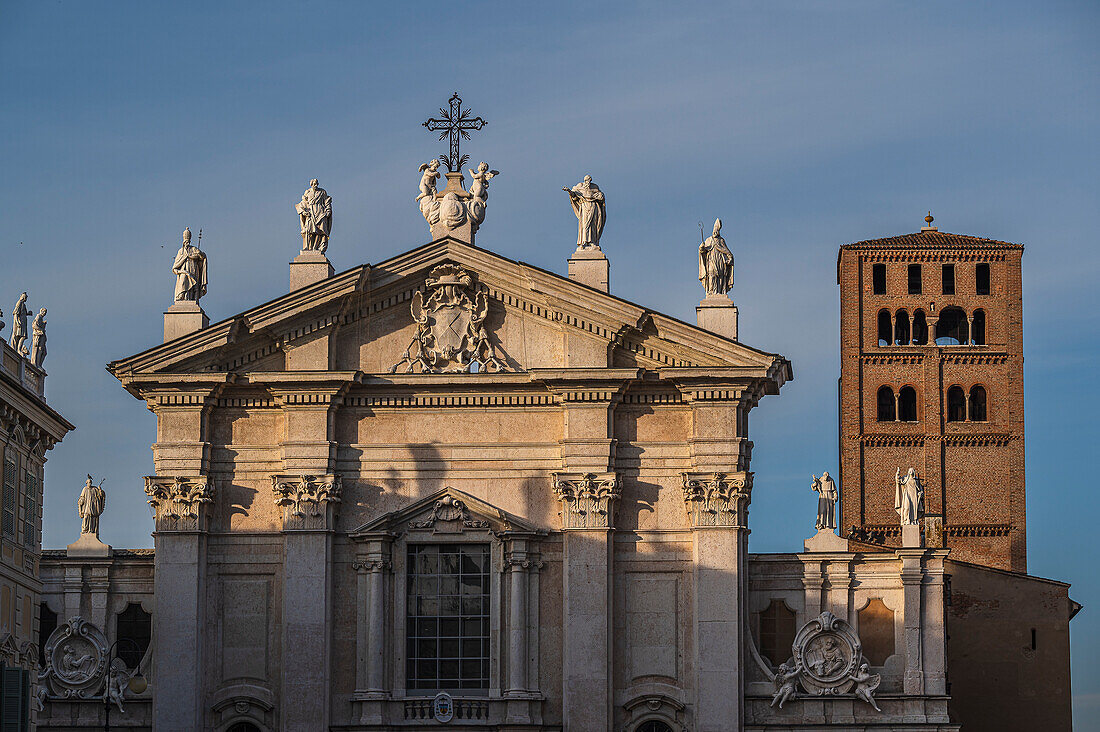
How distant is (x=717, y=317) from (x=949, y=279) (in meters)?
36.4

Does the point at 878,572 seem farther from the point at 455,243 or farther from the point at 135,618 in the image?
the point at 135,618

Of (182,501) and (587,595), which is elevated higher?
(182,501)

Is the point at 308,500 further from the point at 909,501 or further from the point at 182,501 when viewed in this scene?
the point at 909,501

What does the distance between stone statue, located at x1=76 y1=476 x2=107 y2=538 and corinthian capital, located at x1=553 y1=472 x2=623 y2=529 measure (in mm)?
8703

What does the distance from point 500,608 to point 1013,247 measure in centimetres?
3983

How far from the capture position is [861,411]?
221 ft

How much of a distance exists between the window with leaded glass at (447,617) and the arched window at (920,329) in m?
37.9

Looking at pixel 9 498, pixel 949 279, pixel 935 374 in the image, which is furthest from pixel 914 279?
pixel 9 498

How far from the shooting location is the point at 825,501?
34.8m

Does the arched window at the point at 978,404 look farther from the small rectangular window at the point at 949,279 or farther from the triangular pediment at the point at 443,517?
the triangular pediment at the point at 443,517

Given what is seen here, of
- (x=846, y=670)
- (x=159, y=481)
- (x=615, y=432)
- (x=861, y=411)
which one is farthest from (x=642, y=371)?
(x=861, y=411)

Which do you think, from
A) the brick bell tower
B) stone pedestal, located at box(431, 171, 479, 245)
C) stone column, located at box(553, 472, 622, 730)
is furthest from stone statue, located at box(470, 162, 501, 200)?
the brick bell tower

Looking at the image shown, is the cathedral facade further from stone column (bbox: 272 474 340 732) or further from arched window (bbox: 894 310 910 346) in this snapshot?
arched window (bbox: 894 310 910 346)

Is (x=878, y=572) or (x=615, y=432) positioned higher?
(x=615, y=432)
